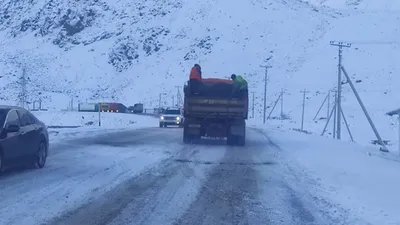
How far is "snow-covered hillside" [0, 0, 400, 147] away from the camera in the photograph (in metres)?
110

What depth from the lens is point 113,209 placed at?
38.1ft

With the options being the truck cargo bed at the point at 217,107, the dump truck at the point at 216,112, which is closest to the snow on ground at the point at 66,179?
the truck cargo bed at the point at 217,107

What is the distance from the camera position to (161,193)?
13.7 metres

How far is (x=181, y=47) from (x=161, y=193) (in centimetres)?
11485

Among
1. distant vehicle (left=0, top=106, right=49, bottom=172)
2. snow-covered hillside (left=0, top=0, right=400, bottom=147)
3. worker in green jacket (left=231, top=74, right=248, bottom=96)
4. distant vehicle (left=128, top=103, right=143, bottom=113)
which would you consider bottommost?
distant vehicle (left=128, top=103, right=143, bottom=113)

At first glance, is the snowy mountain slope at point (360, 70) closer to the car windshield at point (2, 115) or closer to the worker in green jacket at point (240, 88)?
the worker in green jacket at point (240, 88)

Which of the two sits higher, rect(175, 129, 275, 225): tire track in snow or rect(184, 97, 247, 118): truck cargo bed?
rect(184, 97, 247, 118): truck cargo bed

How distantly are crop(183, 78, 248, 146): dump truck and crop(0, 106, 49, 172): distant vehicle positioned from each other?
11.4 meters

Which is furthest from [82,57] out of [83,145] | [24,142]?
[24,142]

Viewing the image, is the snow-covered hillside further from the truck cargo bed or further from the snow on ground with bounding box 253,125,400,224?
the snow on ground with bounding box 253,125,400,224

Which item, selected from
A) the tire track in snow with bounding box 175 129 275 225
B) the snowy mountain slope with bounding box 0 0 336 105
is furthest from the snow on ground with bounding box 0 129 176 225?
the snowy mountain slope with bounding box 0 0 336 105

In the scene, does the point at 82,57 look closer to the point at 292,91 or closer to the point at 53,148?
the point at 292,91

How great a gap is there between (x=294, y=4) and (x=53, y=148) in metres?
134

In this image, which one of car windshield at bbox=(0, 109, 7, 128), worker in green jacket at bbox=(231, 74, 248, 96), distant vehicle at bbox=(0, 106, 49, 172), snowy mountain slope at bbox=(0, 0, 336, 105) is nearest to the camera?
distant vehicle at bbox=(0, 106, 49, 172)
